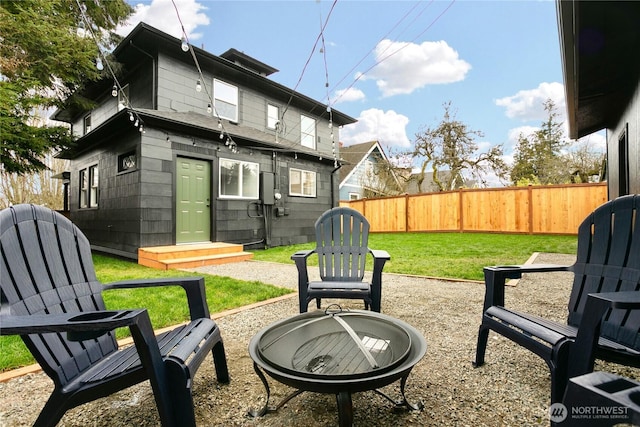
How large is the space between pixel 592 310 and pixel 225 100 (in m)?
8.66

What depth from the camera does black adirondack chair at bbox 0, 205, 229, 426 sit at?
107cm

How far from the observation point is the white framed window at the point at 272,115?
949 centimetres

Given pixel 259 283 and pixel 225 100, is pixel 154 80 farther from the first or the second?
pixel 259 283

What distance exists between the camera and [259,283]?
420 cm

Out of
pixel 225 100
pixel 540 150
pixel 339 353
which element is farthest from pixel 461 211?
pixel 339 353

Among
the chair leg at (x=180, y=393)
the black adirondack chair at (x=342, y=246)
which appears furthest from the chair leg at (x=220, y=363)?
the black adirondack chair at (x=342, y=246)

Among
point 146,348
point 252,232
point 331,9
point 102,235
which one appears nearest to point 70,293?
point 146,348

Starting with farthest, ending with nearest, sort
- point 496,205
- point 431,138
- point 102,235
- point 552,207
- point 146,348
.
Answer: point 431,138 < point 496,205 < point 552,207 < point 102,235 < point 146,348

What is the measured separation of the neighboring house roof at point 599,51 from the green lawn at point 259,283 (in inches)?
105

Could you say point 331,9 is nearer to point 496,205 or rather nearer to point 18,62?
point 18,62

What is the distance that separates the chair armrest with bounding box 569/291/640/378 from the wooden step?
18.6ft

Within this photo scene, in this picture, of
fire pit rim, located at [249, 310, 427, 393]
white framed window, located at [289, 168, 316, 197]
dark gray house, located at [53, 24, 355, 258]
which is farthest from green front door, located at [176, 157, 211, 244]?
fire pit rim, located at [249, 310, 427, 393]

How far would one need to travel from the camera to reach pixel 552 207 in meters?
8.88

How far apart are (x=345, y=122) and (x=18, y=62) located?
916 cm
